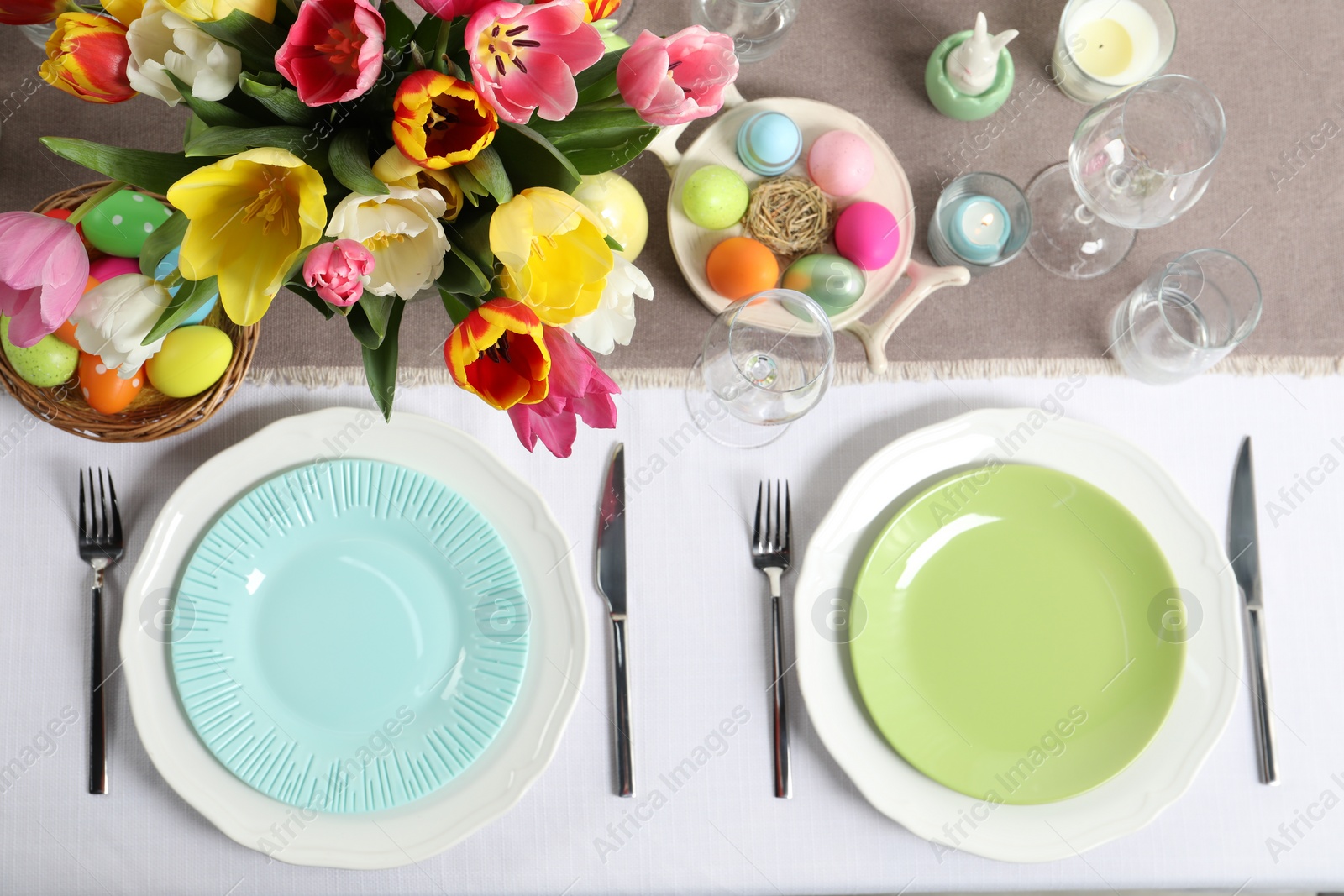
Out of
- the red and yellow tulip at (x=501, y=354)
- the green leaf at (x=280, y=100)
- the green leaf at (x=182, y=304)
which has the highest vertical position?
the green leaf at (x=280, y=100)

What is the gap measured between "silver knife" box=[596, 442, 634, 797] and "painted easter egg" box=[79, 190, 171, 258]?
41 cm

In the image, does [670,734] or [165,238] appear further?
[670,734]

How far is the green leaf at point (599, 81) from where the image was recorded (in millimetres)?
457

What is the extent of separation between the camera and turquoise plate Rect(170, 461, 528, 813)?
742mm

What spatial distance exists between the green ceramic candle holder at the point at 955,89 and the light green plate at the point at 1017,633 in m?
0.34

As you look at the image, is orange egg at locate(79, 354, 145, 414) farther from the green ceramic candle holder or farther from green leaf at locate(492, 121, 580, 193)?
the green ceramic candle holder

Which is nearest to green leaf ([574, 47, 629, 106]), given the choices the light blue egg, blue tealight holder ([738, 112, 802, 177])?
the light blue egg

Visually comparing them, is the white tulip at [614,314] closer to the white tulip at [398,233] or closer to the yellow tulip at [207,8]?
the white tulip at [398,233]

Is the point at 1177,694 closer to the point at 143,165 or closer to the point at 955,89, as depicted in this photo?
the point at 955,89

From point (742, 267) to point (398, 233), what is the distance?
405 mm

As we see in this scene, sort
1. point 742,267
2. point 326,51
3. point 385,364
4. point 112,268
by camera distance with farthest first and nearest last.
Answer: point 742,267 < point 112,268 < point 385,364 < point 326,51

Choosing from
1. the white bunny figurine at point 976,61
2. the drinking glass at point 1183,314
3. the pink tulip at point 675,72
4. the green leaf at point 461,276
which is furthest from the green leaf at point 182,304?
the drinking glass at point 1183,314

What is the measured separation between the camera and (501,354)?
414 millimetres

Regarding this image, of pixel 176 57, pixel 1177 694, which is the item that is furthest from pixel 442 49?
pixel 1177 694
